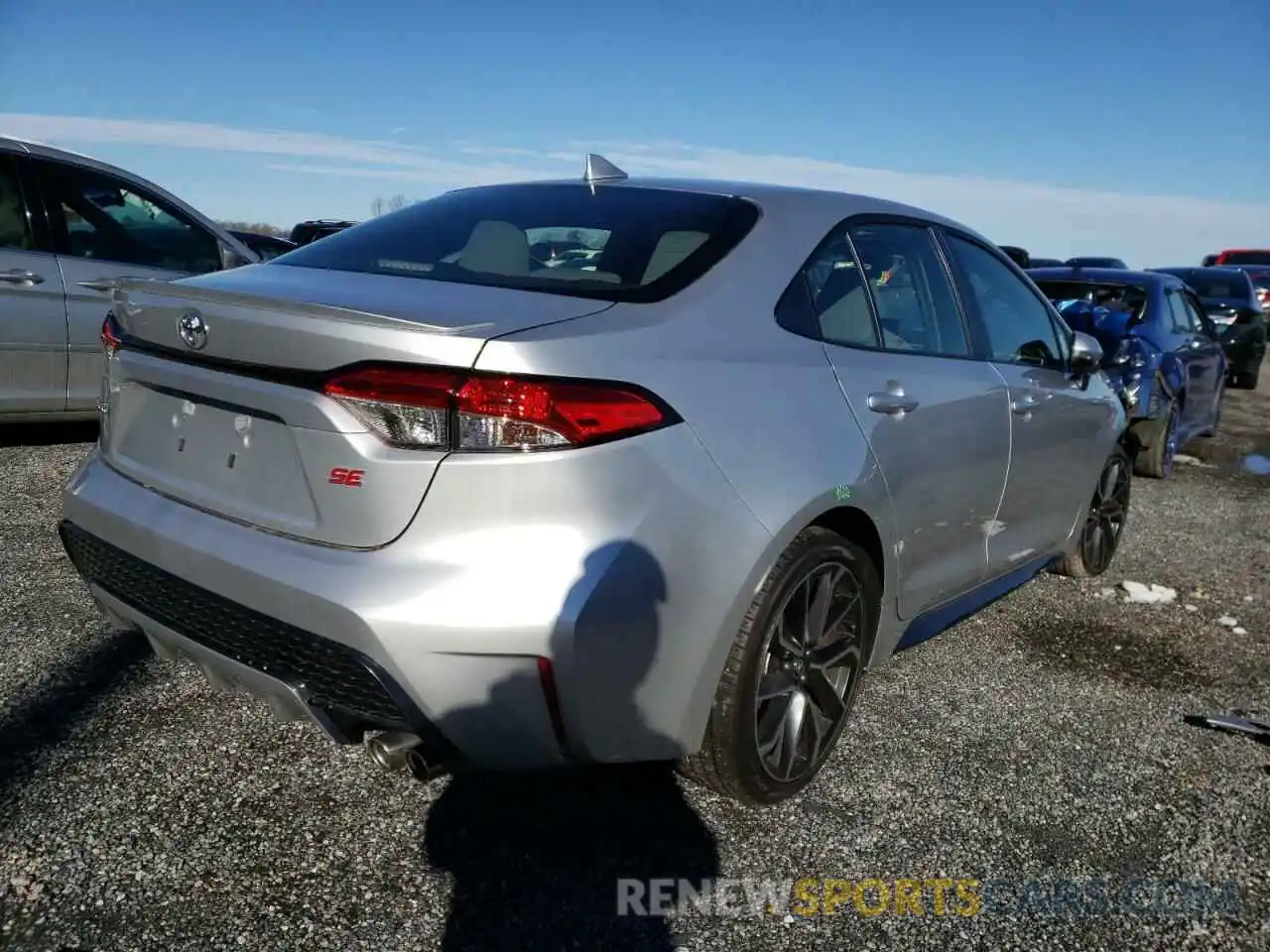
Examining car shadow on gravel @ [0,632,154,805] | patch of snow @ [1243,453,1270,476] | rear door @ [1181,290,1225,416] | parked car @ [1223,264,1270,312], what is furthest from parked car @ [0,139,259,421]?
parked car @ [1223,264,1270,312]

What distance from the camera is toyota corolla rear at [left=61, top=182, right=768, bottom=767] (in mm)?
1916

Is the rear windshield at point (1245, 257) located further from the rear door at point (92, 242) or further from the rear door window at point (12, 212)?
the rear door window at point (12, 212)

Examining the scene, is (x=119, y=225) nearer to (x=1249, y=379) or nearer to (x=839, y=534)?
(x=839, y=534)

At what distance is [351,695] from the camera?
79.6 inches

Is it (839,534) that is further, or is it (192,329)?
(839,534)

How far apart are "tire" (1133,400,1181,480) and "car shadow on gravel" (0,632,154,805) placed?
6270 mm

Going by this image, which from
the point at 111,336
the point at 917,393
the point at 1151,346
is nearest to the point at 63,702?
the point at 111,336

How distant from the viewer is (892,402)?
274 cm

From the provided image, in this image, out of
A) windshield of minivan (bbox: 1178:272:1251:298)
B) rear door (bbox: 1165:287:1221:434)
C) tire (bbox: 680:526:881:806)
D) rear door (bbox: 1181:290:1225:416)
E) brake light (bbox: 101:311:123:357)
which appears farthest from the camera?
windshield of minivan (bbox: 1178:272:1251:298)

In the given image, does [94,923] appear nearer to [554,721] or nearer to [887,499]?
[554,721]

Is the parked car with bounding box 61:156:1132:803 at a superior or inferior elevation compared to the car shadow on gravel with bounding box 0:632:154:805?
superior

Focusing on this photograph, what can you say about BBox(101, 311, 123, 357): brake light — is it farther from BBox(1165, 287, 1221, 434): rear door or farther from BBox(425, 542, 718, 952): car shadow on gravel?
BBox(1165, 287, 1221, 434): rear door

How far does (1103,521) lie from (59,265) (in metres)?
5.28

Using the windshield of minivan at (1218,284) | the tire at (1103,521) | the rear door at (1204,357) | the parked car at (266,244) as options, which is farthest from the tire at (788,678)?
the windshield of minivan at (1218,284)
